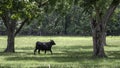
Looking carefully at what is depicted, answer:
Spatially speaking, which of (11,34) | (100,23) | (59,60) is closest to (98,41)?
(100,23)

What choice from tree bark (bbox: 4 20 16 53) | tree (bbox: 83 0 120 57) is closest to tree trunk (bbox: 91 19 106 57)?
tree (bbox: 83 0 120 57)

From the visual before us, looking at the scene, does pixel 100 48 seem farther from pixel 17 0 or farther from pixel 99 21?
pixel 17 0

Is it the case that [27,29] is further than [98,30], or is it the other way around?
Result: [27,29]


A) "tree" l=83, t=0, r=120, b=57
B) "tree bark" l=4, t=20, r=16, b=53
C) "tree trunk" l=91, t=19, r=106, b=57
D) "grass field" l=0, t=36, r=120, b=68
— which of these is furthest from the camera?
"tree bark" l=4, t=20, r=16, b=53

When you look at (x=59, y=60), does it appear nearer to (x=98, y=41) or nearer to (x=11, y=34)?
(x=98, y=41)

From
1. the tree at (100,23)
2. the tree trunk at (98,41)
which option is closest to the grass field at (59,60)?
the tree trunk at (98,41)

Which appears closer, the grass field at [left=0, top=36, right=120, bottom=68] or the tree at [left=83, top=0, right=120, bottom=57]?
the grass field at [left=0, top=36, right=120, bottom=68]

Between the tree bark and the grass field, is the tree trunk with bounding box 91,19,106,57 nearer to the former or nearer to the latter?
the grass field

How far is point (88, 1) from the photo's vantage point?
3306 centimetres

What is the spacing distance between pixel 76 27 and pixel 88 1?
112371 millimetres

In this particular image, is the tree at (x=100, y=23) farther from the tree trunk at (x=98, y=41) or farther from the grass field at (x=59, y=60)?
the grass field at (x=59, y=60)

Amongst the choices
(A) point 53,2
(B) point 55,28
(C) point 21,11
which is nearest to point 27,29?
(B) point 55,28

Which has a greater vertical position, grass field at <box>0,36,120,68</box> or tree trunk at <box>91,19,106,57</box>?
tree trunk at <box>91,19,106,57</box>

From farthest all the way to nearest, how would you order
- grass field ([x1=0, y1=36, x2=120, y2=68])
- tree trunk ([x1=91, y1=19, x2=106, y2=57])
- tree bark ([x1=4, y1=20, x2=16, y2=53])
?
tree bark ([x1=4, y1=20, x2=16, y2=53]) < tree trunk ([x1=91, y1=19, x2=106, y2=57]) < grass field ([x1=0, y1=36, x2=120, y2=68])
